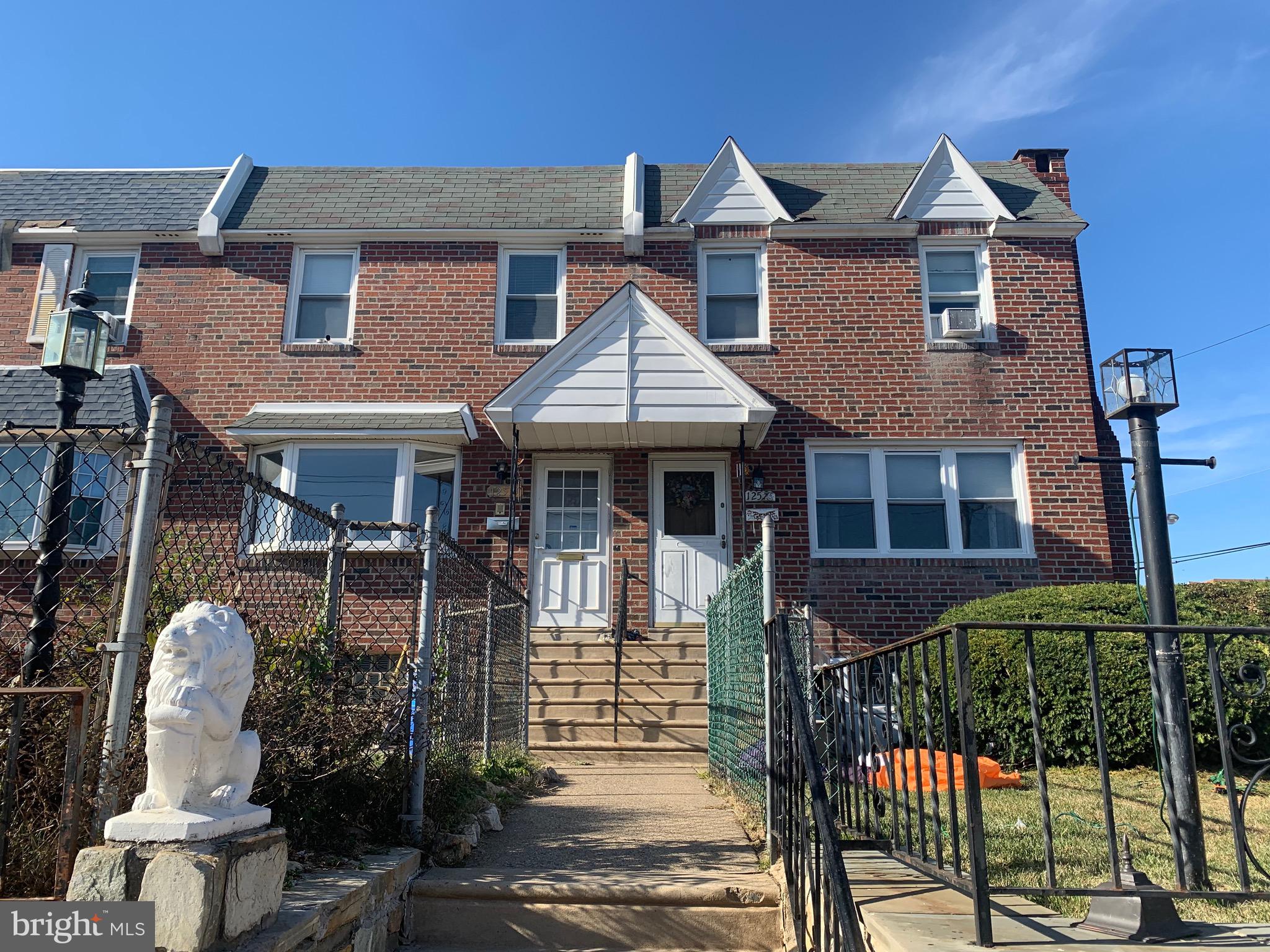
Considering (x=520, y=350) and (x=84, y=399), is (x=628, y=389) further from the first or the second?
(x=84, y=399)

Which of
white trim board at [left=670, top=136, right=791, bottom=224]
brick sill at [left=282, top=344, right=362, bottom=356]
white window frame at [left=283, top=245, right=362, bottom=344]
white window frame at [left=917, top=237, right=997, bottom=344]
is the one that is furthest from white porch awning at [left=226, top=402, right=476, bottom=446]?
white window frame at [left=917, top=237, right=997, bottom=344]

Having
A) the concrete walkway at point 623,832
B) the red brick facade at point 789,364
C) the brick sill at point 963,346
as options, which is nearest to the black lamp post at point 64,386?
the concrete walkway at point 623,832

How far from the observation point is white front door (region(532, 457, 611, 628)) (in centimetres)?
1090

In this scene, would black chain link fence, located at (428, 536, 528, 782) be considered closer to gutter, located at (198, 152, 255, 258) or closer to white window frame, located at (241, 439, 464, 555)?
white window frame, located at (241, 439, 464, 555)

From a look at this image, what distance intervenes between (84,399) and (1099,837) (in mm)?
11261

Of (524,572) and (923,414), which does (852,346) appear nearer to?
(923,414)

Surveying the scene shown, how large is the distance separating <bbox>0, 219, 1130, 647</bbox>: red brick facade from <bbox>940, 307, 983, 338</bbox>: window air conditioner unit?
322 mm

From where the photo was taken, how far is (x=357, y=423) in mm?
11109

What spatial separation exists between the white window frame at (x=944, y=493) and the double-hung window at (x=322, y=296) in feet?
20.8

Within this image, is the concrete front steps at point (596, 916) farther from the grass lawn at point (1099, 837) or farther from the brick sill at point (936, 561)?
the brick sill at point (936, 561)

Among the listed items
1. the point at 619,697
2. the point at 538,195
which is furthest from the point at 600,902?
the point at 538,195

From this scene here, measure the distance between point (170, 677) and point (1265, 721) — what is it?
26.1 ft

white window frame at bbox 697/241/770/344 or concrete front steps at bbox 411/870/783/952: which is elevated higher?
white window frame at bbox 697/241/770/344

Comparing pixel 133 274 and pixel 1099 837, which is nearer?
pixel 1099 837
